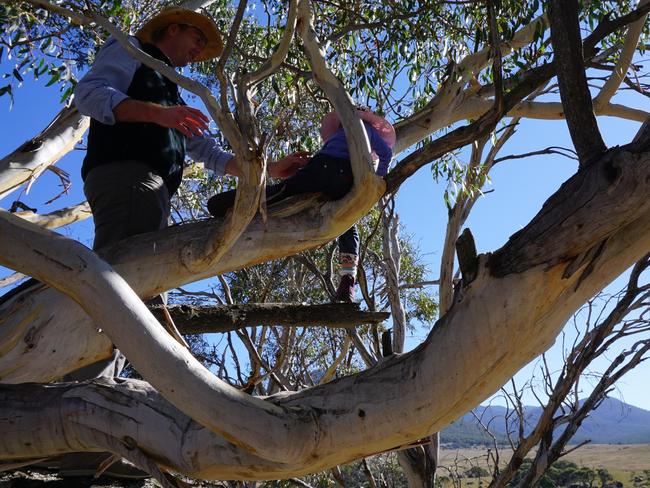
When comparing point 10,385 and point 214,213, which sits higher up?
point 214,213

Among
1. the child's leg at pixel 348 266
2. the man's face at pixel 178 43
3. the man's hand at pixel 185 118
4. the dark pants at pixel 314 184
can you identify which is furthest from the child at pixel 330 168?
the man's face at pixel 178 43

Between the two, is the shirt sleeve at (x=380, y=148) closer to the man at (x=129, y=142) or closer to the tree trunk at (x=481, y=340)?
the man at (x=129, y=142)

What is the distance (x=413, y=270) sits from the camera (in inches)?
406

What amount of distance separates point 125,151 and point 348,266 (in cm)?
142

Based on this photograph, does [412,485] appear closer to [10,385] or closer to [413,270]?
[10,385]

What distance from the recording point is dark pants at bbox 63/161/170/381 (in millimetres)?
2201

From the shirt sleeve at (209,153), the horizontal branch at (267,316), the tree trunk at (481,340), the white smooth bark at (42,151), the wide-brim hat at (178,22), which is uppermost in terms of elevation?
the white smooth bark at (42,151)

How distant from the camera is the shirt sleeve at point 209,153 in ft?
9.16

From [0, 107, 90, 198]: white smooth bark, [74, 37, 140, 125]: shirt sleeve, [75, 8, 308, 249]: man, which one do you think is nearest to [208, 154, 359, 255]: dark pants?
[75, 8, 308, 249]: man

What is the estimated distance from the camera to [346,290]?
3.28 meters

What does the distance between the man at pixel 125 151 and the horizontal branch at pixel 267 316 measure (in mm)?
557

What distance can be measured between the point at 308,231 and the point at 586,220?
38.5 inches

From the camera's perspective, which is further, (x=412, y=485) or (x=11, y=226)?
(x=412, y=485)

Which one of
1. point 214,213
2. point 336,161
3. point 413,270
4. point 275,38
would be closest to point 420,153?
point 336,161
